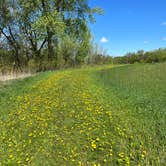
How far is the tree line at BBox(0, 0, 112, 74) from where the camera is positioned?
21.0 meters

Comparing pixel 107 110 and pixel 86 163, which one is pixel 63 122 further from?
pixel 86 163

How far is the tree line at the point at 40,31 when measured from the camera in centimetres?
2105

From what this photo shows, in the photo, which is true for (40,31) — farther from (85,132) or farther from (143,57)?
(143,57)

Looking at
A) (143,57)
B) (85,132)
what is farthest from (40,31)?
(143,57)

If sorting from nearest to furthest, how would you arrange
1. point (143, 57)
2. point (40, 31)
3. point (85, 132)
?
point (85, 132), point (40, 31), point (143, 57)

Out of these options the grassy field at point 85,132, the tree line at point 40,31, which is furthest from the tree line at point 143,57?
the grassy field at point 85,132

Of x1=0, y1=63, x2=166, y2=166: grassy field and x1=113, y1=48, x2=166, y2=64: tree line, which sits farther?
x1=113, y1=48, x2=166, y2=64: tree line

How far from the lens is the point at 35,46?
2416cm

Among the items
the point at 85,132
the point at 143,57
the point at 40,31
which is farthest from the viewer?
the point at 143,57

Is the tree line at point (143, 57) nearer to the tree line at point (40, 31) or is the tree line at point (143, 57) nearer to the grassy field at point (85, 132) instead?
the tree line at point (40, 31)

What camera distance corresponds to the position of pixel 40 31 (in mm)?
20531

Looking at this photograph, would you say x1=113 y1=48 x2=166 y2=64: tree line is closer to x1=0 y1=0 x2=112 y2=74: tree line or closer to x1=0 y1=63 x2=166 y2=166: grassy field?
x1=0 y1=0 x2=112 y2=74: tree line

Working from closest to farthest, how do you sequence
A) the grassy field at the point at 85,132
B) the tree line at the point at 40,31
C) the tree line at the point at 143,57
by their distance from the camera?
the grassy field at the point at 85,132 < the tree line at the point at 40,31 < the tree line at the point at 143,57

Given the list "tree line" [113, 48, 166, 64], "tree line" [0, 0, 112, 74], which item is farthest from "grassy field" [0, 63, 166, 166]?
"tree line" [113, 48, 166, 64]
